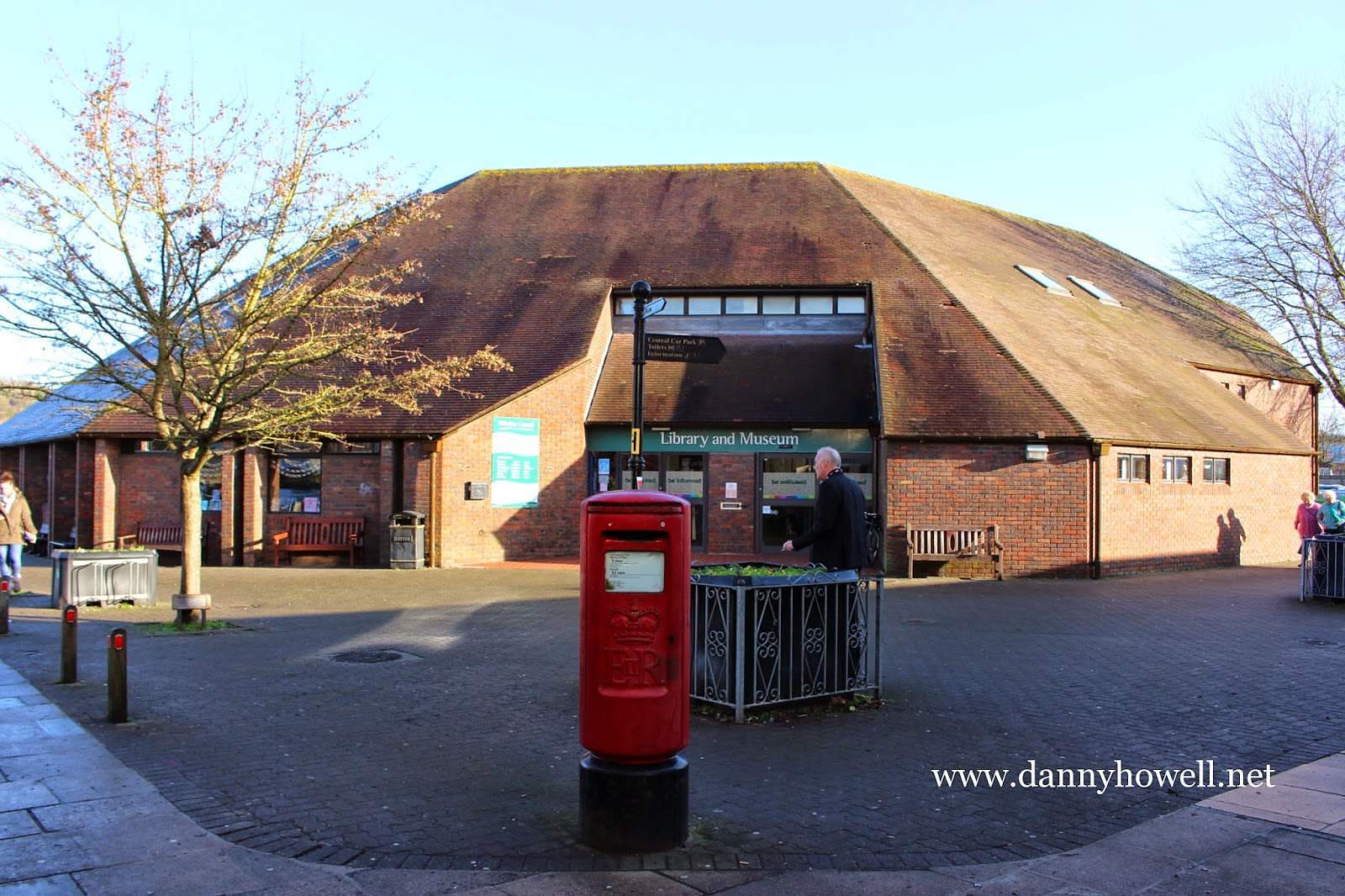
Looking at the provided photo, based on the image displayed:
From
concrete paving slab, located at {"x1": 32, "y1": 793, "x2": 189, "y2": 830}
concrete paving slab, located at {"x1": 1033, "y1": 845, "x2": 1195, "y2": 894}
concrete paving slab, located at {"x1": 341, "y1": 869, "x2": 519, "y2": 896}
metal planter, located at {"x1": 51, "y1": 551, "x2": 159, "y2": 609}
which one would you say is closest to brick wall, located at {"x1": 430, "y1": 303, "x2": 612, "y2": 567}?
metal planter, located at {"x1": 51, "y1": 551, "x2": 159, "y2": 609}

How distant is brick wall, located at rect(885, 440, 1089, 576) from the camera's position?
18.5 metres

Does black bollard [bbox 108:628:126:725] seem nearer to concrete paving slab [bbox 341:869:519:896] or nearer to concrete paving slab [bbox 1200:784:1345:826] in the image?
concrete paving slab [bbox 341:869:519:896]

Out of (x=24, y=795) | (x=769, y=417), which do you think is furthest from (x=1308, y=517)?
(x=24, y=795)

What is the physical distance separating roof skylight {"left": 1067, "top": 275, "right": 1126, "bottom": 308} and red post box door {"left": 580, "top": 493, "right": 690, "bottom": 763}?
27851mm

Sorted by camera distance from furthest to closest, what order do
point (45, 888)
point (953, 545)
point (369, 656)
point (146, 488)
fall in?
point (146, 488) → point (953, 545) → point (369, 656) → point (45, 888)

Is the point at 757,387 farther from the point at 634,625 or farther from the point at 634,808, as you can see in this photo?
the point at 634,808

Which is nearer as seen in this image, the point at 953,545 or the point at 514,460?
the point at 953,545

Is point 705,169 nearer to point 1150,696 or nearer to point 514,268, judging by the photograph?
point 514,268

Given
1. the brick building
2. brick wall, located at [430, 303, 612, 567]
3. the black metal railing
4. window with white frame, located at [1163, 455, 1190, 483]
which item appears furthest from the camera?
window with white frame, located at [1163, 455, 1190, 483]

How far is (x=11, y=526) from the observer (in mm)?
14141

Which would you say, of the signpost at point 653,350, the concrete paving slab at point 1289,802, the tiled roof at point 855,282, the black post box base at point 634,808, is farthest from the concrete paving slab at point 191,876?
the tiled roof at point 855,282

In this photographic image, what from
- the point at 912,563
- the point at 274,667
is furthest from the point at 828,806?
Result: the point at 912,563

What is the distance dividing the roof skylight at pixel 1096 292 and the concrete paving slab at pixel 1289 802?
2614 cm

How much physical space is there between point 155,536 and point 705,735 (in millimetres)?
18326
